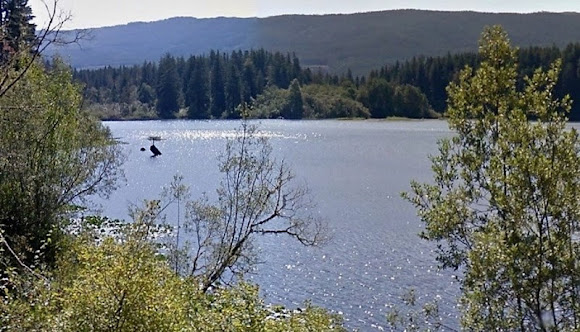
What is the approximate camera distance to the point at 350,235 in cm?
3297

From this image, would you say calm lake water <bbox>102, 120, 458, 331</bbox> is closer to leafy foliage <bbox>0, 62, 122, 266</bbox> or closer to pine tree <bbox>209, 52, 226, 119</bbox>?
leafy foliage <bbox>0, 62, 122, 266</bbox>

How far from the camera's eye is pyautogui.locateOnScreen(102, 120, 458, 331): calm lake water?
24016 mm

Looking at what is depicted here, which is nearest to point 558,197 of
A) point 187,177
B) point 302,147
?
point 187,177

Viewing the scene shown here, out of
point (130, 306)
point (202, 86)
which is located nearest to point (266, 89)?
point (202, 86)

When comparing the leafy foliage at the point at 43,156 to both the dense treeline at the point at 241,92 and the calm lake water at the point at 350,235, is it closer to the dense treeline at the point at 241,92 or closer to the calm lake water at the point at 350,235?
the calm lake water at the point at 350,235

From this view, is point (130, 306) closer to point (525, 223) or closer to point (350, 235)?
point (525, 223)

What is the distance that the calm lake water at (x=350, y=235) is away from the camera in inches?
945

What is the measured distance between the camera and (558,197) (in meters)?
9.94

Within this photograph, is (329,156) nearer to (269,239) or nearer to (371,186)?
(371,186)

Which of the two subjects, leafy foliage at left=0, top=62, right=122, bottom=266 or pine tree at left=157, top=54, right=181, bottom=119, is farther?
pine tree at left=157, top=54, right=181, bottom=119

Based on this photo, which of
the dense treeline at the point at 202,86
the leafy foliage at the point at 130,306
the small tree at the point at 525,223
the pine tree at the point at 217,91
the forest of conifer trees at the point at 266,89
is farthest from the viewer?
the pine tree at the point at 217,91

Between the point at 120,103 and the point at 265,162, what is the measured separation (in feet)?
533

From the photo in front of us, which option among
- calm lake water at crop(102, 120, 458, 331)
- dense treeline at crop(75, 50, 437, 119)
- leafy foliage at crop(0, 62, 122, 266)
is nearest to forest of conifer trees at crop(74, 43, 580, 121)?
dense treeline at crop(75, 50, 437, 119)

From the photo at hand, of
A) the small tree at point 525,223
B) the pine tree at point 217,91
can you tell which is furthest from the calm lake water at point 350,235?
the pine tree at point 217,91
